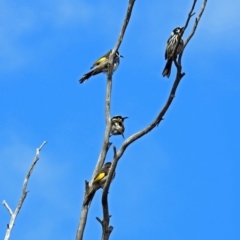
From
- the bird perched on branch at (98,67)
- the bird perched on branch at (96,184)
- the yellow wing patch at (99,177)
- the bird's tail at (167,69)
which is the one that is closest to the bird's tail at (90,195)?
the bird perched on branch at (96,184)

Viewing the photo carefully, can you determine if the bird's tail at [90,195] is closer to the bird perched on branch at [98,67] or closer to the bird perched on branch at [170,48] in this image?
the bird perched on branch at [170,48]

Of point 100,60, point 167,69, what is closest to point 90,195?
point 167,69

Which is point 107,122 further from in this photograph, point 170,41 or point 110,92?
point 170,41

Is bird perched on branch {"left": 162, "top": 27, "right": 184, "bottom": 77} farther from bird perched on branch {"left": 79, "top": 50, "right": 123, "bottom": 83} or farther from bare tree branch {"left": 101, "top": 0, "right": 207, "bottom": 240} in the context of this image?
bare tree branch {"left": 101, "top": 0, "right": 207, "bottom": 240}

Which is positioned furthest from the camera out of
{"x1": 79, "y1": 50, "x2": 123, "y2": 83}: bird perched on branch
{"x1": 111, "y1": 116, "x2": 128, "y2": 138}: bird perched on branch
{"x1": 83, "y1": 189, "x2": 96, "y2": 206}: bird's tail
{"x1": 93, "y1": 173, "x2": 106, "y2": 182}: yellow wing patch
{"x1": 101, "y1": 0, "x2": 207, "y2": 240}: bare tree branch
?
{"x1": 79, "y1": 50, "x2": 123, "y2": 83}: bird perched on branch

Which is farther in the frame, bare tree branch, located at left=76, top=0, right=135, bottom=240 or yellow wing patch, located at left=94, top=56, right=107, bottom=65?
yellow wing patch, located at left=94, top=56, right=107, bottom=65

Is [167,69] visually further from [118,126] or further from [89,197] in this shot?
[89,197]

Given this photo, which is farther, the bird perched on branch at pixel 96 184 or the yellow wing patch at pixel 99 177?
the yellow wing patch at pixel 99 177

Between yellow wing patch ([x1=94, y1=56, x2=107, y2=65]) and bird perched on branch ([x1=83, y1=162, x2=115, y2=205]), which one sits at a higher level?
yellow wing patch ([x1=94, y1=56, x2=107, y2=65])

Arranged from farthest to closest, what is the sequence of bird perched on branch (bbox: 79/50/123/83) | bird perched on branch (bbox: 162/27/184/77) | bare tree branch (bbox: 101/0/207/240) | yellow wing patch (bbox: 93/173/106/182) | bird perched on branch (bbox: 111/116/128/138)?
bird perched on branch (bbox: 79/50/123/83), bird perched on branch (bbox: 162/27/184/77), bird perched on branch (bbox: 111/116/128/138), yellow wing patch (bbox: 93/173/106/182), bare tree branch (bbox: 101/0/207/240)

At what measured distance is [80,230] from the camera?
19.5 ft

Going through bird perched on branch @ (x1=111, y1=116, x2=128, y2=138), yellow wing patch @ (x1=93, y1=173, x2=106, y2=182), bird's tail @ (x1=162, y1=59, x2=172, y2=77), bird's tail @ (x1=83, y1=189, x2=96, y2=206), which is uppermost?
bird's tail @ (x1=162, y1=59, x2=172, y2=77)

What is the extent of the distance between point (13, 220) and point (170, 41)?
4672 mm

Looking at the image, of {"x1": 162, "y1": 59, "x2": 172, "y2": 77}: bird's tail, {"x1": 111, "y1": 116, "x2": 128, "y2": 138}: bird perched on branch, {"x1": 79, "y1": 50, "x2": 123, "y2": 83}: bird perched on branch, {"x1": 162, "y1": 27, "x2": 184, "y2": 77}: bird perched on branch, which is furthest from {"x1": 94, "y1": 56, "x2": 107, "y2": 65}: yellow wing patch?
{"x1": 162, "y1": 59, "x2": 172, "y2": 77}: bird's tail
